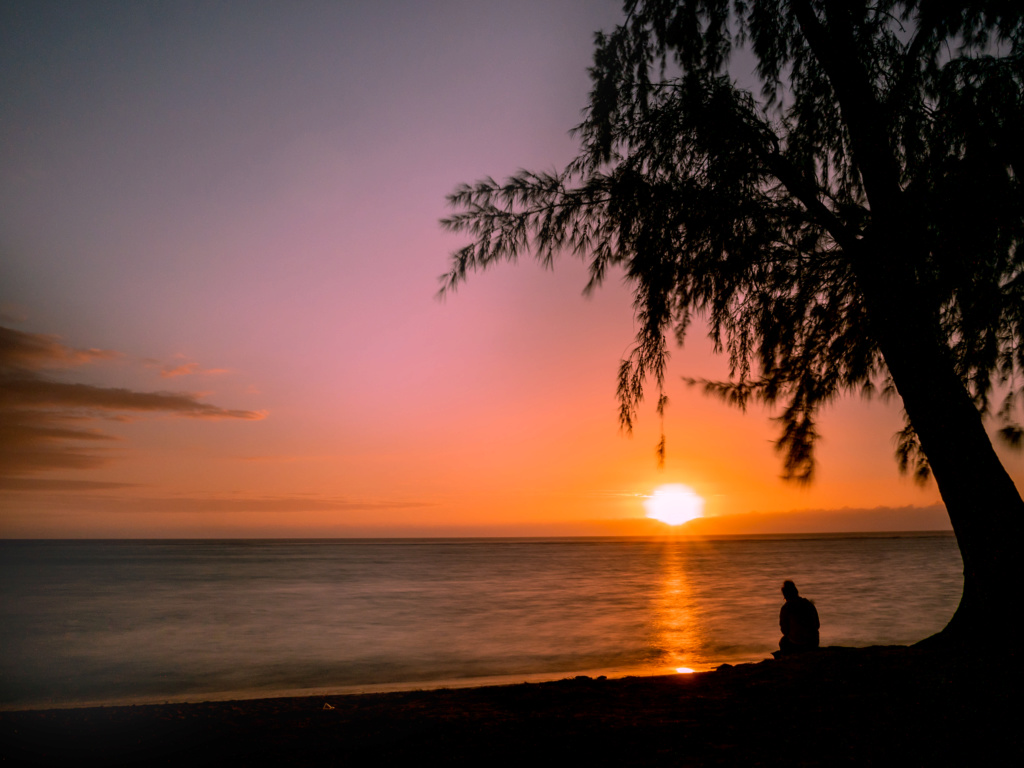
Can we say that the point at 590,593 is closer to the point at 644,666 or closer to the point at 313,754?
the point at 644,666

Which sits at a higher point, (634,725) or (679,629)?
(634,725)

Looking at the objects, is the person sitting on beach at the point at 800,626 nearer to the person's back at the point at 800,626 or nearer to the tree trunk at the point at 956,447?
the person's back at the point at 800,626

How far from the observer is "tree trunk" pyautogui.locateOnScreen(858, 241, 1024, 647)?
446 cm

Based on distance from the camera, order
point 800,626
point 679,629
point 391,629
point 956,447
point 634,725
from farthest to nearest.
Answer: point 391,629 → point 679,629 → point 800,626 → point 956,447 → point 634,725

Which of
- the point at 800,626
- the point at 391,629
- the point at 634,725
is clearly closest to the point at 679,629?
the point at 391,629

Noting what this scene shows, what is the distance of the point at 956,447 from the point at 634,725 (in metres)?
3.23

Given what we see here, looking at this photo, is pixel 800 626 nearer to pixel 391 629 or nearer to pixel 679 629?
pixel 679 629

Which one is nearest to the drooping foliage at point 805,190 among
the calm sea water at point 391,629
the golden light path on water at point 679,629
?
the golden light path on water at point 679,629

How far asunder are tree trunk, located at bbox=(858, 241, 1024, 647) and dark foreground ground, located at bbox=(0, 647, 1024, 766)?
1.91ft

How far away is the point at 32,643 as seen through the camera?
1537cm

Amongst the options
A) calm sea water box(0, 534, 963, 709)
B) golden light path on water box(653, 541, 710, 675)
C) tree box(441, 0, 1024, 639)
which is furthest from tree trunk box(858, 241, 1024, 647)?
calm sea water box(0, 534, 963, 709)

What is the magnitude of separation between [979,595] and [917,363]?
184 cm

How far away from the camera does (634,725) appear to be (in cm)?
388

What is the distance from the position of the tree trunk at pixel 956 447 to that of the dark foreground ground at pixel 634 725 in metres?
0.58
